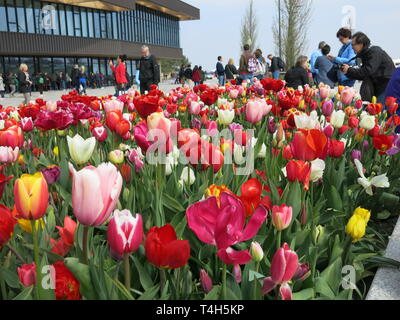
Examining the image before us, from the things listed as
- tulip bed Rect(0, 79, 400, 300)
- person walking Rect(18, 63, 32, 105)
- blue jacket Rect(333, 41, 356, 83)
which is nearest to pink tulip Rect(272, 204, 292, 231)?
tulip bed Rect(0, 79, 400, 300)

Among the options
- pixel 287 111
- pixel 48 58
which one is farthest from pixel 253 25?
pixel 287 111

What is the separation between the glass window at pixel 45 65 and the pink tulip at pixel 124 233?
104ft

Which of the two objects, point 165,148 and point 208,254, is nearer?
point 208,254

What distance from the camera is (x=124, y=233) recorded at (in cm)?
97

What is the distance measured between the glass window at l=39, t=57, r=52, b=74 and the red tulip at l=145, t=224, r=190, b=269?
31626 millimetres

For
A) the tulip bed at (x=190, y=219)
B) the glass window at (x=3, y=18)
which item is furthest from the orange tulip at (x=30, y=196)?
the glass window at (x=3, y=18)

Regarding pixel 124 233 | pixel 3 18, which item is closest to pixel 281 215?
pixel 124 233

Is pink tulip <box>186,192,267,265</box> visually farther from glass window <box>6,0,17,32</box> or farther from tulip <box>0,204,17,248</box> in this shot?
glass window <box>6,0,17,32</box>

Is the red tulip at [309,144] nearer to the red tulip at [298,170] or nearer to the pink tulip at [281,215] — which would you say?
the red tulip at [298,170]

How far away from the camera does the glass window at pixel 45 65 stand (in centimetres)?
3009

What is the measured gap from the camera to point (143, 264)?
4.82 feet

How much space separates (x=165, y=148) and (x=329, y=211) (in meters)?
0.89

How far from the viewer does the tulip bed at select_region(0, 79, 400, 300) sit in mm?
970
